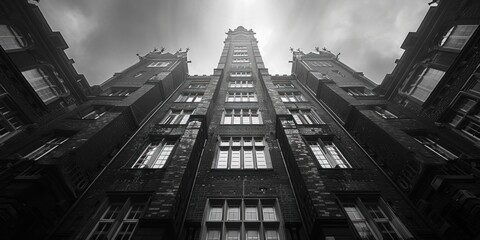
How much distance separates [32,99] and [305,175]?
15.4 m

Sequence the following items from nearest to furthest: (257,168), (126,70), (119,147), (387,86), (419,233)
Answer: (419,233), (257,168), (119,147), (387,86), (126,70)

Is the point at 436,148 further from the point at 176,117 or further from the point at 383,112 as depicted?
the point at 176,117

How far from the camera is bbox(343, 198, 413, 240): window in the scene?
802 centimetres

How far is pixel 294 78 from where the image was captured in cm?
2670

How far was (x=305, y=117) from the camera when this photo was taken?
17.8 meters

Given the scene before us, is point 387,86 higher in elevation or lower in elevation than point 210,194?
higher

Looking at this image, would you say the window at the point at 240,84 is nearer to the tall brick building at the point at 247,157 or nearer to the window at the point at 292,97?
the window at the point at 292,97

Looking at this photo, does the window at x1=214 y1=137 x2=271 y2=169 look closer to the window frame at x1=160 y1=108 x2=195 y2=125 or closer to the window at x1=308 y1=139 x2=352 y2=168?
the window at x1=308 y1=139 x2=352 y2=168

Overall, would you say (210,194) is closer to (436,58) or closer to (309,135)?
(309,135)

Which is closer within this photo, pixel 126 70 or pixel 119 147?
pixel 119 147

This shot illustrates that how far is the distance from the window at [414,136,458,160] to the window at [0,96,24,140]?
21697mm

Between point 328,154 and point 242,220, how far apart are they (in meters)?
6.87

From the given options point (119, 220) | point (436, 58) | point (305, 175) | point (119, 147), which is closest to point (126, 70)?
point (119, 147)

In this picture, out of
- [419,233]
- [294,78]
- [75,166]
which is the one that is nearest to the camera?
[419,233]
